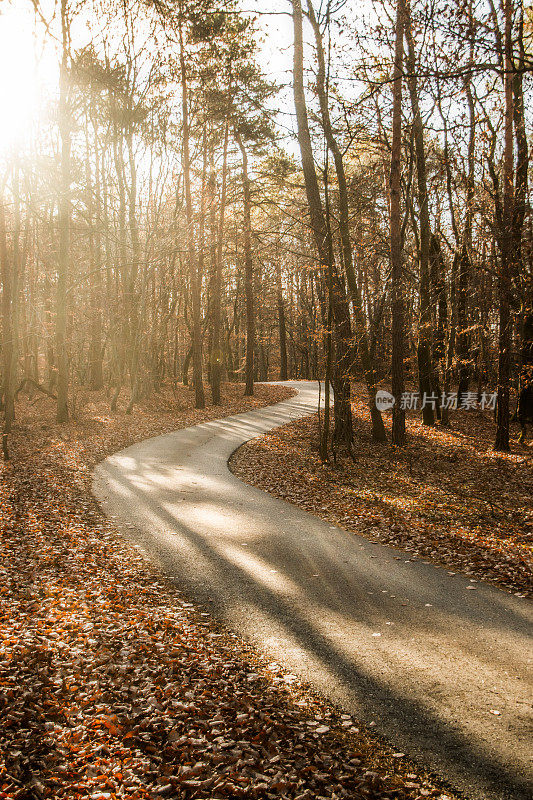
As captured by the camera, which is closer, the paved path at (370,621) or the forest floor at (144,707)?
the forest floor at (144,707)

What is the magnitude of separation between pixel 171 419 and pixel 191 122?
521 inches

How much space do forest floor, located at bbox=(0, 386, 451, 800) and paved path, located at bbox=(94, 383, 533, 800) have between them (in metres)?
0.28

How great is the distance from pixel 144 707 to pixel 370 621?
97.3 inches

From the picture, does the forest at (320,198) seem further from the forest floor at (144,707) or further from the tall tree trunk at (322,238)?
A: the forest floor at (144,707)

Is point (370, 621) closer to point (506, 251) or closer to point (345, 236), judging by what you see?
point (506, 251)

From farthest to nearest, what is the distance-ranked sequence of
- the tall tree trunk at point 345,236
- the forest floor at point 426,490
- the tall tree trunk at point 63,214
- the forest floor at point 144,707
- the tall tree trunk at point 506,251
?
the tall tree trunk at point 63,214, the tall tree trunk at point 345,236, the tall tree trunk at point 506,251, the forest floor at point 426,490, the forest floor at point 144,707

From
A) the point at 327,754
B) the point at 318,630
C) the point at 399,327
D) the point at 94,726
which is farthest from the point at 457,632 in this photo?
the point at 399,327

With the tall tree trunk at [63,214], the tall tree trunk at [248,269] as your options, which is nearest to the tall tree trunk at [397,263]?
the tall tree trunk at [248,269]

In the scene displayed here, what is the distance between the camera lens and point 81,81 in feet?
64.6

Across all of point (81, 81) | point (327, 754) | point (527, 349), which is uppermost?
point (81, 81)

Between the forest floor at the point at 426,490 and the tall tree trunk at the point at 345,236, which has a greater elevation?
the tall tree trunk at the point at 345,236

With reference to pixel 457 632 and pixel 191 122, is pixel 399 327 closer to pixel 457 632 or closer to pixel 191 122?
pixel 457 632

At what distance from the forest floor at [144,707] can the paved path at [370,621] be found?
28 cm

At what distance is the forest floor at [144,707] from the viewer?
339 cm
